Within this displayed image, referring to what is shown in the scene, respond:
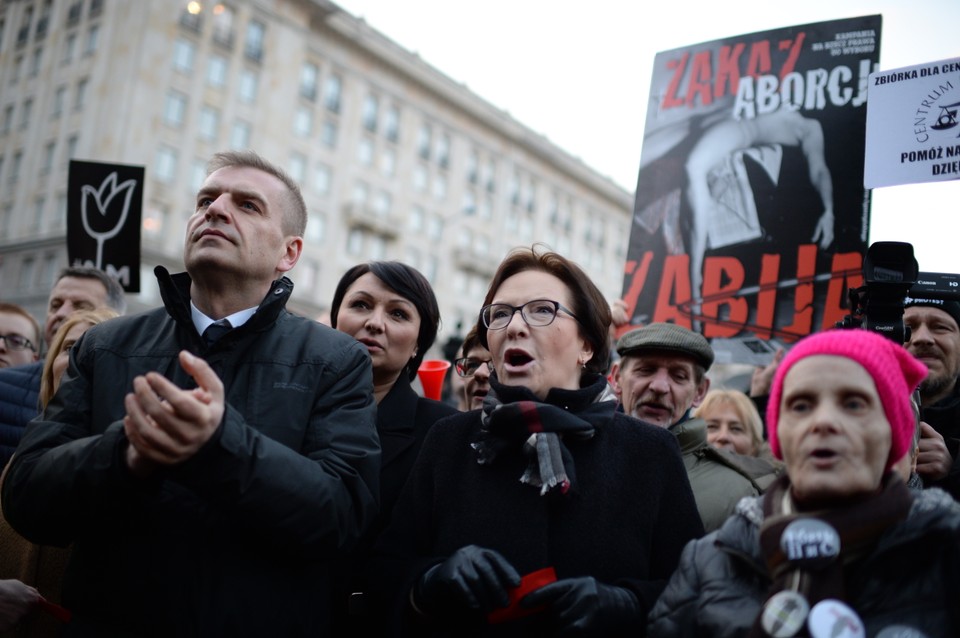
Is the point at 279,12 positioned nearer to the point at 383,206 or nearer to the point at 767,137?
the point at 383,206

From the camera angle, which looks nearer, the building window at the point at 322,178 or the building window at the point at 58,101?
the building window at the point at 58,101

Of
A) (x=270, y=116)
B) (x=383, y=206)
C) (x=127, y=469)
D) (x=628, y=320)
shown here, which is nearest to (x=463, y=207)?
(x=383, y=206)

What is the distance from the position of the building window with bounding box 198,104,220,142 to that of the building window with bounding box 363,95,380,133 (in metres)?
9.16

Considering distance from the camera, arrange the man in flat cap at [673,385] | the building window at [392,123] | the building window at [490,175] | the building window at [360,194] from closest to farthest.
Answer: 1. the man in flat cap at [673,385]
2. the building window at [360,194]
3. the building window at [392,123]
4. the building window at [490,175]

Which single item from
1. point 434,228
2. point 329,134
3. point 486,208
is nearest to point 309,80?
point 329,134

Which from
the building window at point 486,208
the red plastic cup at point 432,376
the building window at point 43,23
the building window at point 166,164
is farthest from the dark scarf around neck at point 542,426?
the building window at point 486,208

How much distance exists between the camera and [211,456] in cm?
203

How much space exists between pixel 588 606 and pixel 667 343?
1.56 metres

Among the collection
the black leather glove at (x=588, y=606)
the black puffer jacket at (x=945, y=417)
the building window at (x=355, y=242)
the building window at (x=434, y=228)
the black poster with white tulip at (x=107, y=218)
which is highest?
the building window at (x=434, y=228)

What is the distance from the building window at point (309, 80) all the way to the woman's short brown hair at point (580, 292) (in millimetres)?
39867

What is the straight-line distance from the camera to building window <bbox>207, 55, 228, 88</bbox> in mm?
36719

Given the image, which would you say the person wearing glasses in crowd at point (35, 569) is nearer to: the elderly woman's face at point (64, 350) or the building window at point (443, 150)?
the elderly woman's face at point (64, 350)

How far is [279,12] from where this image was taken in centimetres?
3897

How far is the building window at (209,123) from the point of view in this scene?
1423 inches
